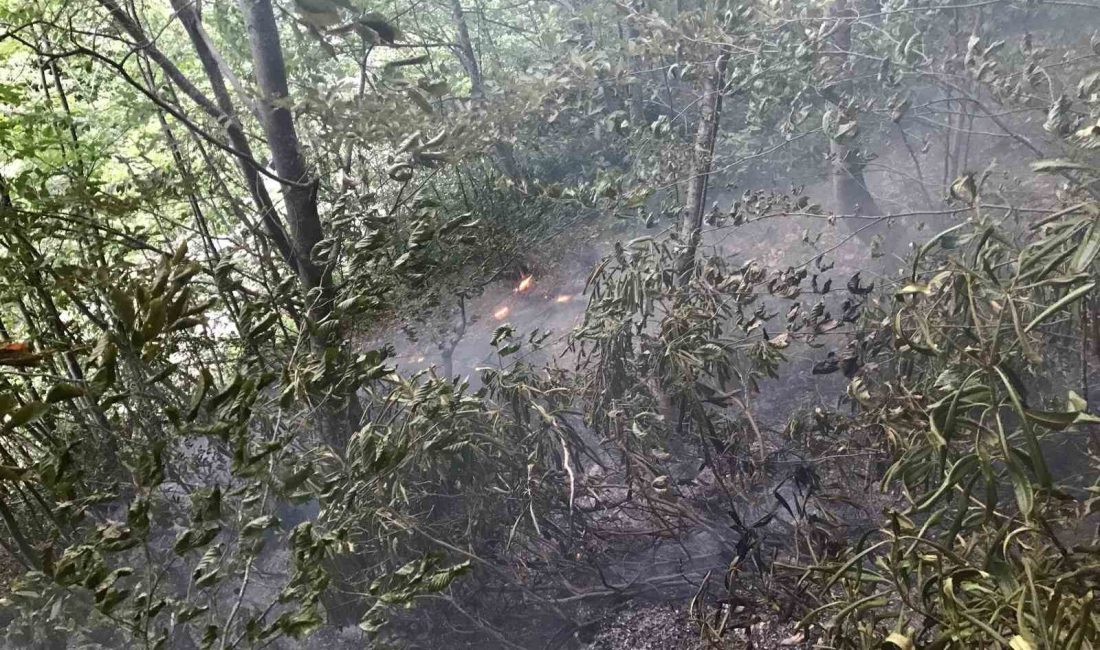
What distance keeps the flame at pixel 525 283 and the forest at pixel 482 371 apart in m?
0.03

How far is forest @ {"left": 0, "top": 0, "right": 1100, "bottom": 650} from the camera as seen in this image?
102 centimetres

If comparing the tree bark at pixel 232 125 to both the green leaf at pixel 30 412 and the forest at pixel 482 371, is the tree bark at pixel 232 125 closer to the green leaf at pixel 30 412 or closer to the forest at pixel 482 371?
the forest at pixel 482 371

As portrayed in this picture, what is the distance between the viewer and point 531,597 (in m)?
1.95

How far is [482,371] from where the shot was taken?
7.13 feet

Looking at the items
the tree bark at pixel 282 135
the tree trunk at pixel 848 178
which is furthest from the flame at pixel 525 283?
the tree trunk at pixel 848 178

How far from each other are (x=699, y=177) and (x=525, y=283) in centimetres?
68

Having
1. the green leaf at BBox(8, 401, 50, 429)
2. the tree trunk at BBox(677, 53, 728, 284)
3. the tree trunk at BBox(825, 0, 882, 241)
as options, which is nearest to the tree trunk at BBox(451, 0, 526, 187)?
the tree trunk at BBox(677, 53, 728, 284)

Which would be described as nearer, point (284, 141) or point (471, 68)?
point (284, 141)

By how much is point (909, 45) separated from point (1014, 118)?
4.74ft

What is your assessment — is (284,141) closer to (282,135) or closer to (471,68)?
(282,135)

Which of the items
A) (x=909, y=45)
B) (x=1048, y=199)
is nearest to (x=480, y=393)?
(x=909, y=45)

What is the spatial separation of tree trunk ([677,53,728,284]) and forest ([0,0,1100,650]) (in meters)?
0.02

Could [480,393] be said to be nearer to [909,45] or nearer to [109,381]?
[109,381]

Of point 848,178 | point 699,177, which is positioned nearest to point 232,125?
point 699,177
